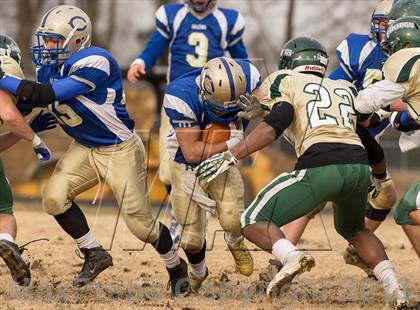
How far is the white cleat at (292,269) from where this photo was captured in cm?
550

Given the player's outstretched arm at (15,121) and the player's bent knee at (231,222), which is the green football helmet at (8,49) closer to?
the player's outstretched arm at (15,121)

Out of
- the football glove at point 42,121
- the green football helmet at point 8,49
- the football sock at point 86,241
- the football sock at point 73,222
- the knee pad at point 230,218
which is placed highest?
the green football helmet at point 8,49

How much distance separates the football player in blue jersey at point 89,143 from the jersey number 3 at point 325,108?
1.45 metres

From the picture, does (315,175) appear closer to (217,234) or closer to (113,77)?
(113,77)

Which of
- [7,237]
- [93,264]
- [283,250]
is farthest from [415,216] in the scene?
[7,237]

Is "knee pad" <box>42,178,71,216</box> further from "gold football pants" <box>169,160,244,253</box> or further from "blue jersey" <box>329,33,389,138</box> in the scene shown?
"blue jersey" <box>329,33,389,138</box>

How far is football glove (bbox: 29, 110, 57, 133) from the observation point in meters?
6.83

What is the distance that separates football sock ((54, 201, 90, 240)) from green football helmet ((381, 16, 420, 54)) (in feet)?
7.86

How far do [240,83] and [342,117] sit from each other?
84 centimetres

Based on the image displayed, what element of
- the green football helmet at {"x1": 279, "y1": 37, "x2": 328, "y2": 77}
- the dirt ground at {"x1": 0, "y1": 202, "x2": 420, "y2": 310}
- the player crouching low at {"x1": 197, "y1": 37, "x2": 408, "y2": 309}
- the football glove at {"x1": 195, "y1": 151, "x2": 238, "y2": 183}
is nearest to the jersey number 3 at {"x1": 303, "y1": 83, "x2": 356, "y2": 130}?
the player crouching low at {"x1": 197, "y1": 37, "x2": 408, "y2": 309}

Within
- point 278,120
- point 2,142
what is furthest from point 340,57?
point 2,142

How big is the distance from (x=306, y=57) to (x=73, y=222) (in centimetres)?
195

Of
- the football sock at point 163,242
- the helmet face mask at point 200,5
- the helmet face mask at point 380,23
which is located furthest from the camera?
the helmet face mask at point 200,5

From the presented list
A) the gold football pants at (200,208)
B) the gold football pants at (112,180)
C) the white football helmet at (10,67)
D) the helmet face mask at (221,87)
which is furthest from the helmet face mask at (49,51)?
the gold football pants at (200,208)
